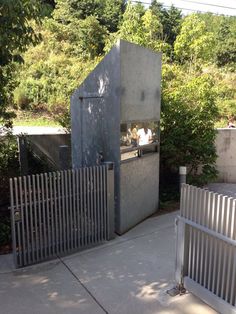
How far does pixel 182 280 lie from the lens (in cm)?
402

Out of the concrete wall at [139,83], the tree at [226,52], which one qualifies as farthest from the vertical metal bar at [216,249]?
the tree at [226,52]

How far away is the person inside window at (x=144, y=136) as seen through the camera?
6191 millimetres

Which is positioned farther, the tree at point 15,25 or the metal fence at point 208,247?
the tree at point 15,25

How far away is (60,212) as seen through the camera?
4.91 metres

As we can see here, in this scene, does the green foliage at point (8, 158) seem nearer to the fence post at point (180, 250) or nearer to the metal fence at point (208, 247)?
the fence post at point (180, 250)

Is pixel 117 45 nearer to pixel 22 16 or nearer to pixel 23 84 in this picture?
pixel 22 16

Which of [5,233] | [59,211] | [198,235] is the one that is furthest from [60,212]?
[198,235]

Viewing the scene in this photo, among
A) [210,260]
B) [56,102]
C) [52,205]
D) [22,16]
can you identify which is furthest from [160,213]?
[56,102]

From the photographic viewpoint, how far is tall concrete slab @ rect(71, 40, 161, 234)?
5551 millimetres

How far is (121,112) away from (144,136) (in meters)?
1.00

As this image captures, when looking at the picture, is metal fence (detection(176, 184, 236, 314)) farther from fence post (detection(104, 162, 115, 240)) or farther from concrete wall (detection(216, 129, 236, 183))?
concrete wall (detection(216, 129, 236, 183))

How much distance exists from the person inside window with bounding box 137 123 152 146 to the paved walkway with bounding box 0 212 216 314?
1.90 m

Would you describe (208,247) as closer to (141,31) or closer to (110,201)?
(110,201)

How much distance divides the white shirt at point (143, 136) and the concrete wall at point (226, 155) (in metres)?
3.47
